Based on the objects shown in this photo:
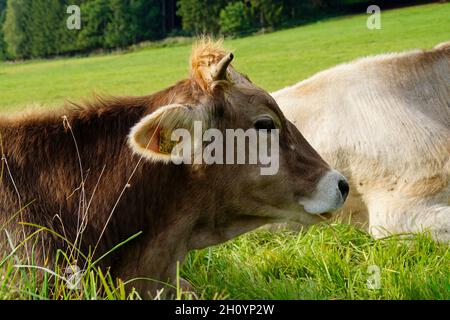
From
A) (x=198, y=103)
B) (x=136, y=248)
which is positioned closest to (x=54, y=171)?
(x=136, y=248)

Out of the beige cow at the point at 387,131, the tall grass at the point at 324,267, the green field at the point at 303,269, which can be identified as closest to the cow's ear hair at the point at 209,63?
the green field at the point at 303,269

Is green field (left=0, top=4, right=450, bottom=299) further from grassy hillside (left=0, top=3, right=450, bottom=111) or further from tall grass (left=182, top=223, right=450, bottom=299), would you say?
grassy hillside (left=0, top=3, right=450, bottom=111)

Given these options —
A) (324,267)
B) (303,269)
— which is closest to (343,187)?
(324,267)

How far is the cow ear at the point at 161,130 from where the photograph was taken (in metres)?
3.76

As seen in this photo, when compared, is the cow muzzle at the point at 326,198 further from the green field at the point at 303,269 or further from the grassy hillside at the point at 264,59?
the grassy hillside at the point at 264,59

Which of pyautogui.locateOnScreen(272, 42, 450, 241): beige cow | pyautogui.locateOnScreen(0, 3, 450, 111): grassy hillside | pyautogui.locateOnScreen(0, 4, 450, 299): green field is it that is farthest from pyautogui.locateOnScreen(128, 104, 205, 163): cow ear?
pyautogui.locateOnScreen(0, 3, 450, 111): grassy hillside

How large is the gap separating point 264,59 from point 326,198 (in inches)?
819

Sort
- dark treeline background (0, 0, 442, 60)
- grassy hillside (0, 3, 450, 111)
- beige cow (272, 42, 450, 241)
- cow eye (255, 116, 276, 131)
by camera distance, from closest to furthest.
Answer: cow eye (255, 116, 276, 131)
beige cow (272, 42, 450, 241)
grassy hillside (0, 3, 450, 111)
dark treeline background (0, 0, 442, 60)

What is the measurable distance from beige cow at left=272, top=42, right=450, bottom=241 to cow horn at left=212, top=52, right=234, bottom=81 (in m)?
2.45

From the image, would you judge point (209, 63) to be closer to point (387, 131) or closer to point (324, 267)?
point (324, 267)

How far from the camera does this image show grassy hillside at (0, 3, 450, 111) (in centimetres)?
1809
